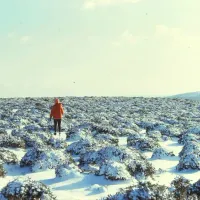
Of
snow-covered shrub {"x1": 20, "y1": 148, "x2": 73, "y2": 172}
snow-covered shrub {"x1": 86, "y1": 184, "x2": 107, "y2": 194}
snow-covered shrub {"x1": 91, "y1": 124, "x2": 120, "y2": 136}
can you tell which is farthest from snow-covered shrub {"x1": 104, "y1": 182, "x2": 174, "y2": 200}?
snow-covered shrub {"x1": 91, "y1": 124, "x2": 120, "y2": 136}

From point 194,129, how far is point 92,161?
1069 cm

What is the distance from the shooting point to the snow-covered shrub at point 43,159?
1142 cm

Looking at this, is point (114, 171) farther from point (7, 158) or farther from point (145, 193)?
point (7, 158)

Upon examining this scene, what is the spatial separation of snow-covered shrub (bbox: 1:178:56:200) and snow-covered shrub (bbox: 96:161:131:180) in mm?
2512

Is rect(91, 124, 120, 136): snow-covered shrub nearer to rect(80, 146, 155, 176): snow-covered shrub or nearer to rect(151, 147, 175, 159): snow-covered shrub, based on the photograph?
rect(151, 147, 175, 159): snow-covered shrub

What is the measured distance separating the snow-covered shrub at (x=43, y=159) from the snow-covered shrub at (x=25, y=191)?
3.24m

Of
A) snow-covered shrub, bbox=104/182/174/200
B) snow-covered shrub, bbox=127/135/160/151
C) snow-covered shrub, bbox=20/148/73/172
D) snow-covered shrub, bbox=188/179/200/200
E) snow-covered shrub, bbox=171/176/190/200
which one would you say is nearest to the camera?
snow-covered shrub, bbox=104/182/174/200

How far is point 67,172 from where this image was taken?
10602 millimetres

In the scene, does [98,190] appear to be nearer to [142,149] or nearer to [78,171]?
[78,171]

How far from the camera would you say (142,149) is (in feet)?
50.9

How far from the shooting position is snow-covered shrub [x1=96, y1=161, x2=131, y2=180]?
33.6 ft

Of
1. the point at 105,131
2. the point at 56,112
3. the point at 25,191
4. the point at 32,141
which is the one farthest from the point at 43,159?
the point at 56,112

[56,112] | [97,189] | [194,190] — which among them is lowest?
[97,189]

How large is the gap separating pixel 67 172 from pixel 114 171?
1308 millimetres
